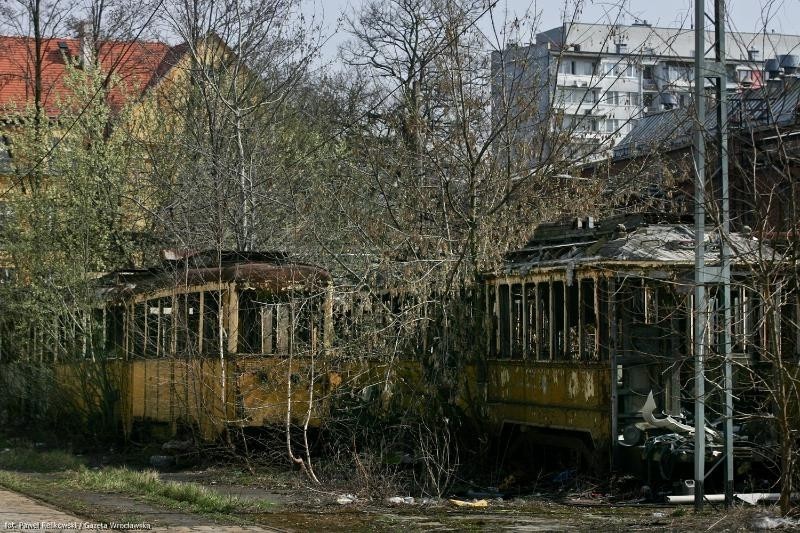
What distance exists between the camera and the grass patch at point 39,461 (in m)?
18.3

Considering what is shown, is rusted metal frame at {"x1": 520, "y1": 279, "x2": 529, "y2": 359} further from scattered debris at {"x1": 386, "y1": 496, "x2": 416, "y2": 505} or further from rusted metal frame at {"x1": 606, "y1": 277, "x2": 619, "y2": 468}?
scattered debris at {"x1": 386, "y1": 496, "x2": 416, "y2": 505}

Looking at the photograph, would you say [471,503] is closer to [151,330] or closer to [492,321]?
[492,321]

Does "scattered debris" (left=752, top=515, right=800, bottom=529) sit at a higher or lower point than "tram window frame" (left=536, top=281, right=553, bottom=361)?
lower

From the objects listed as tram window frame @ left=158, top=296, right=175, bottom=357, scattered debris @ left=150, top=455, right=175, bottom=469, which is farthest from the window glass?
scattered debris @ left=150, top=455, right=175, bottom=469

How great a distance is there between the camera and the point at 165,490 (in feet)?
46.6

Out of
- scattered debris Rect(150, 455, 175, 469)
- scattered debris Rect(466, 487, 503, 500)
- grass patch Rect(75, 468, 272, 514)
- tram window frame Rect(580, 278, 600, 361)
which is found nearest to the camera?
grass patch Rect(75, 468, 272, 514)

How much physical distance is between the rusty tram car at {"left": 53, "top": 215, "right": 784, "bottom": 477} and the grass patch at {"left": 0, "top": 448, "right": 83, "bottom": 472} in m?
1.50

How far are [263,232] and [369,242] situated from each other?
480cm

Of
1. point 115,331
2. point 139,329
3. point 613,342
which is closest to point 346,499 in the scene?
point 613,342

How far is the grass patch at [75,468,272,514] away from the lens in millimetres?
12789

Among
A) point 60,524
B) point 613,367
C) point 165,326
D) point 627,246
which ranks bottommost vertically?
point 60,524

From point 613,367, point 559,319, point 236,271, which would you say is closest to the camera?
point 613,367

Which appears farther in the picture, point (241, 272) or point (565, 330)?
point (241, 272)

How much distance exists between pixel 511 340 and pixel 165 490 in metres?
4.62
